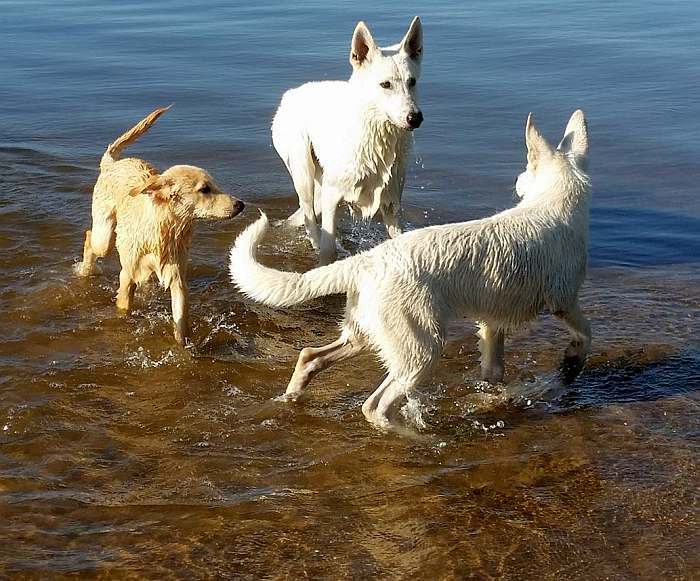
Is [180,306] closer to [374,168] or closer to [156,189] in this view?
[156,189]

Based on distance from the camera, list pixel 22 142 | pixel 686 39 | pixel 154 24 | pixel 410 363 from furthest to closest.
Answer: pixel 154 24 < pixel 686 39 < pixel 22 142 < pixel 410 363

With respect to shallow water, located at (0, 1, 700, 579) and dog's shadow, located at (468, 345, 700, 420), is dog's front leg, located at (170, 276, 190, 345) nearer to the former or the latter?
shallow water, located at (0, 1, 700, 579)

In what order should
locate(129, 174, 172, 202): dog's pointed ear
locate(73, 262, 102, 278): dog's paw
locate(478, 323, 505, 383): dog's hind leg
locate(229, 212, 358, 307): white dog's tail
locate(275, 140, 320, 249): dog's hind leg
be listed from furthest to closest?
locate(275, 140, 320, 249): dog's hind leg → locate(73, 262, 102, 278): dog's paw → locate(129, 174, 172, 202): dog's pointed ear → locate(478, 323, 505, 383): dog's hind leg → locate(229, 212, 358, 307): white dog's tail

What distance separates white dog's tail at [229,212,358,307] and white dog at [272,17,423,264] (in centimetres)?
235

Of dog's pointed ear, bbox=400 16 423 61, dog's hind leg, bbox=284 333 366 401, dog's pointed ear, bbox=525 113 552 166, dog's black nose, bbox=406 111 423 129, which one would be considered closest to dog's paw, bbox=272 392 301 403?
dog's hind leg, bbox=284 333 366 401

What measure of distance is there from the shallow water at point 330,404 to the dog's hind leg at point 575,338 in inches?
7.0

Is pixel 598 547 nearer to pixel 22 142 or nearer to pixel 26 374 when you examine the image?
pixel 26 374

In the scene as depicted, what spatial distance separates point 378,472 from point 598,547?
135 centimetres

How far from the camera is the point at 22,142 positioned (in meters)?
12.9

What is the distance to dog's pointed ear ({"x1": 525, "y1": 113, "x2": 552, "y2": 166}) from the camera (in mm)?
6450

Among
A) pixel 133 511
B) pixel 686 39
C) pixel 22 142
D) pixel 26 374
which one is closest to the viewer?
pixel 133 511

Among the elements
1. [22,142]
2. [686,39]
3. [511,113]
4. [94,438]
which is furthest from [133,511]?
[686,39]

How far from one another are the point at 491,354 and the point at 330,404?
114cm

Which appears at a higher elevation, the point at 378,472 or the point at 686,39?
the point at 686,39
